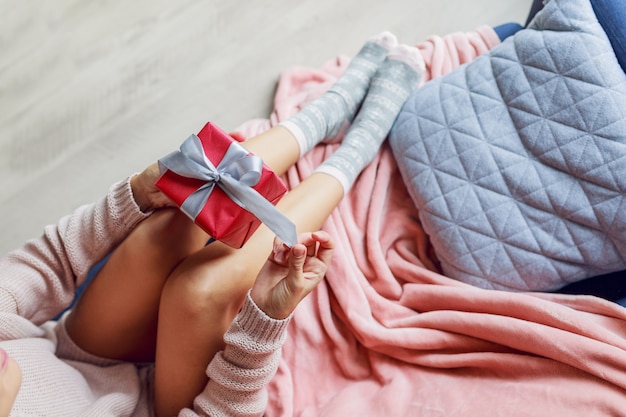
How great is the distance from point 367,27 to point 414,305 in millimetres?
795

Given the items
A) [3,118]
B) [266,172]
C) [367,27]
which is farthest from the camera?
[367,27]

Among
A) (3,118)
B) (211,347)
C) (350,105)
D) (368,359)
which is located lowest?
(368,359)

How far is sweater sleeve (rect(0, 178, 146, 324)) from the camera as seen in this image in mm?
757

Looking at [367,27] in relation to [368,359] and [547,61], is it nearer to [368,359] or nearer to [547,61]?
[547,61]

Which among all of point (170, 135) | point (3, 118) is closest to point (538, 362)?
point (170, 135)

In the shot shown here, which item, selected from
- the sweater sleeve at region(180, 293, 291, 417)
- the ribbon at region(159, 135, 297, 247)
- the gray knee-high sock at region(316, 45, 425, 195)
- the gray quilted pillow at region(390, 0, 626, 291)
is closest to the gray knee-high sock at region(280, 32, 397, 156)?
the gray knee-high sock at region(316, 45, 425, 195)

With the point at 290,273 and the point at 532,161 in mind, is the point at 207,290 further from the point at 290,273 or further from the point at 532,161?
the point at 532,161

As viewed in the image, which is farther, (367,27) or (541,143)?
(367,27)

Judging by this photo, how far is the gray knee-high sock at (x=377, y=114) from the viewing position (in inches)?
36.8

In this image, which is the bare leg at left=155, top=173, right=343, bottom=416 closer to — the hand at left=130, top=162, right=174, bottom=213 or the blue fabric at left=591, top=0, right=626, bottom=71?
the hand at left=130, top=162, right=174, bottom=213

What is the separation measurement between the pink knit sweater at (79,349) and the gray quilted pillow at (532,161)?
1.23 feet

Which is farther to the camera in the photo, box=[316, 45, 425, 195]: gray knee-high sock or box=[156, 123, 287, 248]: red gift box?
box=[316, 45, 425, 195]: gray knee-high sock

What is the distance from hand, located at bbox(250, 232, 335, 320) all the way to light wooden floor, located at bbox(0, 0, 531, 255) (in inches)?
25.7

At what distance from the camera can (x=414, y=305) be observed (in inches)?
34.0
